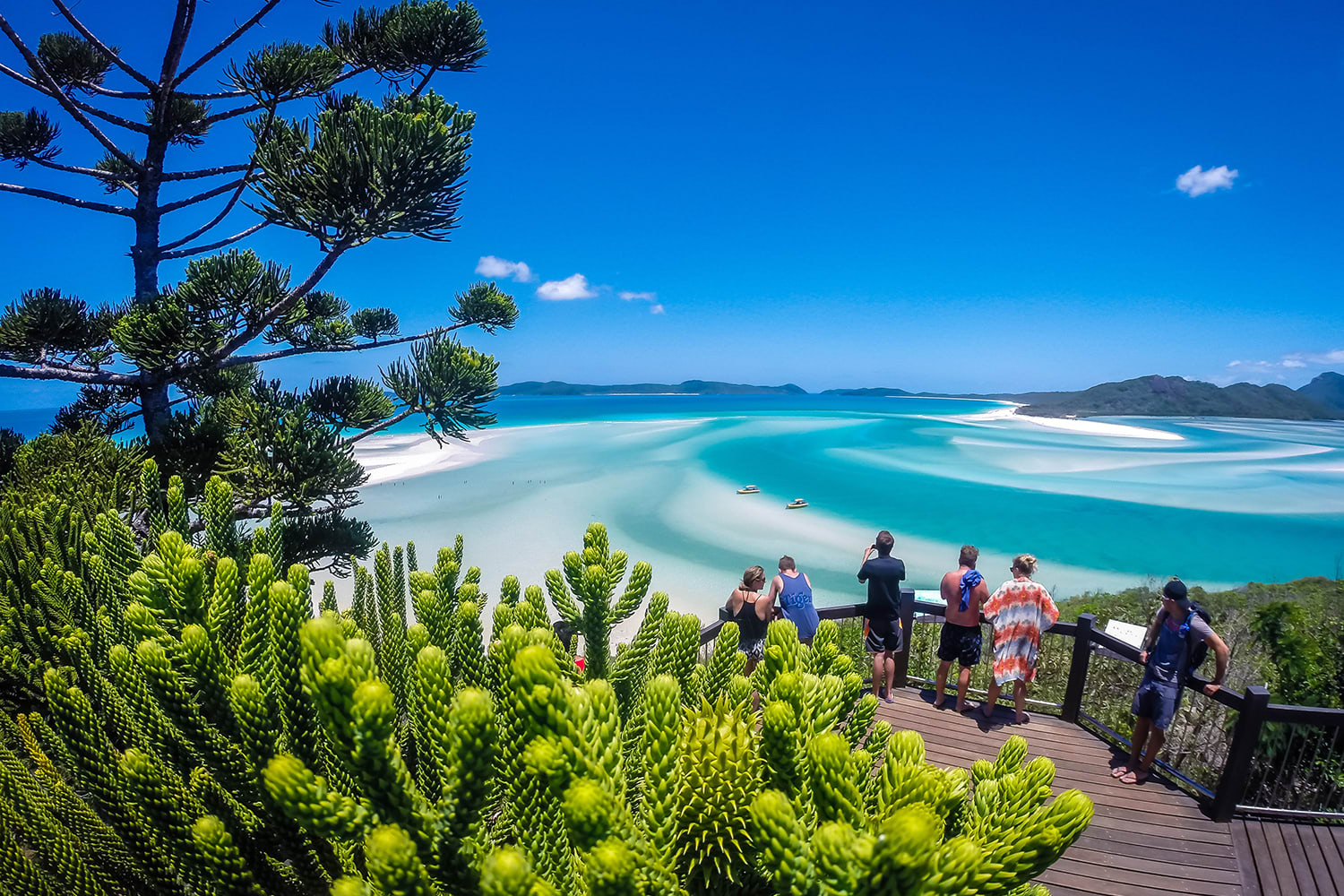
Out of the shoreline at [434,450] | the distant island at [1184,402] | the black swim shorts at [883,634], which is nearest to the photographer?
the black swim shorts at [883,634]

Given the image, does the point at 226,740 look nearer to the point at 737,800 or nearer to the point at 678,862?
the point at 678,862

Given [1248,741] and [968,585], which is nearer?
Answer: [1248,741]

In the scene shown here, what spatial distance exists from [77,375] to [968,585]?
32.0 feet

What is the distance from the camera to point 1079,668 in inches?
246

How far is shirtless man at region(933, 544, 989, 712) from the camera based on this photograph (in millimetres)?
6070

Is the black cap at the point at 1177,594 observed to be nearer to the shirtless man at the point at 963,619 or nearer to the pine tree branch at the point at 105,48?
the shirtless man at the point at 963,619

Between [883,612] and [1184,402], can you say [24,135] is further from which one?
[1184,402]

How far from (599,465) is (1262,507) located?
46670mm

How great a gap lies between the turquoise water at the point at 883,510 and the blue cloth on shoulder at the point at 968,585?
1207 centimetres

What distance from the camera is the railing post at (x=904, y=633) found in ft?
23.0

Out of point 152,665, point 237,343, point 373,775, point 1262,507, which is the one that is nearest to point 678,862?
point 373,775

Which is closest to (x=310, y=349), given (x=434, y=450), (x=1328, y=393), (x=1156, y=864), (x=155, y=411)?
(x=155, y=411)

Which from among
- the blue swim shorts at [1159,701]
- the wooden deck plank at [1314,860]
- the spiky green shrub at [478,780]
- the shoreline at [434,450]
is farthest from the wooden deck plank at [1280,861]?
the shoreline at [434,450]

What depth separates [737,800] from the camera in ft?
3.57
